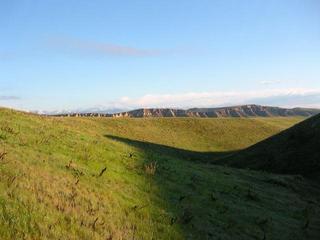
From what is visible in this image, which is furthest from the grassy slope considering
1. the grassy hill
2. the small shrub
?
the grassy hill

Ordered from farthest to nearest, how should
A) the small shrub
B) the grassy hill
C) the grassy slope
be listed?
the grassy hill < the small shrub < the grassy slope

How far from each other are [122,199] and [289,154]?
123ft

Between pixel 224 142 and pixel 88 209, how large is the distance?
82.1 m

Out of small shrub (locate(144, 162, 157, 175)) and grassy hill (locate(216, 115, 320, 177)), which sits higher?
small shrub (locate(144, 162, 157, 175))

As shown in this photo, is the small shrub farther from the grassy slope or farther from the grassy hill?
the grassy hill

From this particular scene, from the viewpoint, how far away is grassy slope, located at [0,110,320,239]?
44.1ft

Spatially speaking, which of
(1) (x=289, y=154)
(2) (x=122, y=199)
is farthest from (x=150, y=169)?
(1) (x=289, y=154)

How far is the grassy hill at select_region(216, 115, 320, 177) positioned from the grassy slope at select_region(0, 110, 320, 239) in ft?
43.6

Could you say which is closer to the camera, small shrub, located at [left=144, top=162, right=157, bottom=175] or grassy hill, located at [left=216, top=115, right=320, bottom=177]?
small shrub, located at [left=144, top=162, right=157, bottom=175]

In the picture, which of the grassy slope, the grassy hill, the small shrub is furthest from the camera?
the grassy hill

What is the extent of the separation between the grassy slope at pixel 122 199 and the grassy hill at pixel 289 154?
43.6 ft

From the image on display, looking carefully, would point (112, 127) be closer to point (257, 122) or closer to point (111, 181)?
point (257, 122)

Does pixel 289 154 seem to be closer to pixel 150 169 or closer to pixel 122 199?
pixel 150 169

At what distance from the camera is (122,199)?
58.0 feet
